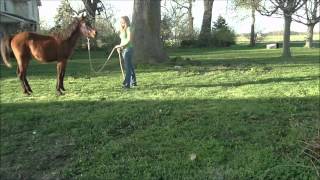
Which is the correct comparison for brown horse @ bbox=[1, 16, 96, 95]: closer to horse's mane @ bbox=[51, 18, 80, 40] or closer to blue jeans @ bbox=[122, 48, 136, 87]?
horse's mane @ bbox=[51, 18, 80, 40]

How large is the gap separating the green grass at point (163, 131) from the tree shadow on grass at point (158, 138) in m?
0.02

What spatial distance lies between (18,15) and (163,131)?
1736 inches

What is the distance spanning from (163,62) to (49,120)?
1214 cm

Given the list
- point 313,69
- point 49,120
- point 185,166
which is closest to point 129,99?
point 49,120

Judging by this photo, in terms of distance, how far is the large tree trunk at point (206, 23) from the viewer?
54.6 metres

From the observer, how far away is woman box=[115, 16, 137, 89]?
14.5m

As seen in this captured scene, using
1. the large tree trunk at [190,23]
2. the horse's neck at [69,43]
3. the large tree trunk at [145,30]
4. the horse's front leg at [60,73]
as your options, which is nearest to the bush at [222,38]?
the large tree trunk at [190,23]

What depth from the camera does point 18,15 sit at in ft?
169

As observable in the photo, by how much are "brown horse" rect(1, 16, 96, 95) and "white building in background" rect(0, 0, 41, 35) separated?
19925 millimetres

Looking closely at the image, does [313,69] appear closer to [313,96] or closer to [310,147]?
[313,96]

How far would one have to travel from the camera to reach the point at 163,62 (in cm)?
2303

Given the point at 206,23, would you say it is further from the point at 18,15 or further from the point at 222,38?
the point at 18,15

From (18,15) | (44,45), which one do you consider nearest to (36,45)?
(44,45)

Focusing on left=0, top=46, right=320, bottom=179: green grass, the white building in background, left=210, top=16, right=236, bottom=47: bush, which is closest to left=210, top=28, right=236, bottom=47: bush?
left=210, top=16, right=236, bottom=47: bush
